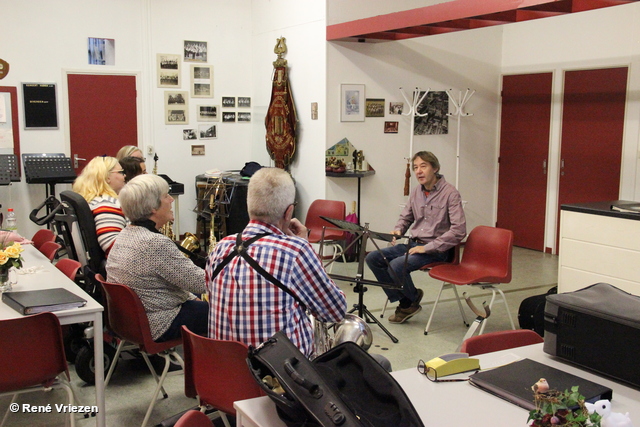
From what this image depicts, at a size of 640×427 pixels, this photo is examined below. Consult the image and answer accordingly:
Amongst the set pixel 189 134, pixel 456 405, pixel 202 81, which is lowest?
pixel 456 405

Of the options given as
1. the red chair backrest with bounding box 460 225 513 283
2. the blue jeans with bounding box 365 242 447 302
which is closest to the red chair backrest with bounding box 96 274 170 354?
the blue jeans with bounding box 365 242 447 302

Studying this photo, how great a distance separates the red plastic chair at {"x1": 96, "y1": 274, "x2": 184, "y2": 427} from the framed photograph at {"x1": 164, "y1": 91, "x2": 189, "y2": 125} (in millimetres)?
5272

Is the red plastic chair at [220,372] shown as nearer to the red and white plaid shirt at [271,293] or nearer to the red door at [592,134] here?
the red and white plaid shirt at [271,293]

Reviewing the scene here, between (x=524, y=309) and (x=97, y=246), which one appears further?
(x=524, y=309)

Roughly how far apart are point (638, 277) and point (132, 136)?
613 cm

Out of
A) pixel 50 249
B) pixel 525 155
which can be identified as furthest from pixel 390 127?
pixel 50 249

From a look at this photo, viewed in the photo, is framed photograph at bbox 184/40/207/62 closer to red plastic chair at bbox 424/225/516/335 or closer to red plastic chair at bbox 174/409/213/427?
red plastic chair at bbox 424/225/516/335

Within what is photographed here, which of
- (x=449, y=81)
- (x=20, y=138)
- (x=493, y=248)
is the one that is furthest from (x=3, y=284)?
(x=449, y=81)

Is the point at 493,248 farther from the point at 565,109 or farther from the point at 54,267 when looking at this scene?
the point at 565,109

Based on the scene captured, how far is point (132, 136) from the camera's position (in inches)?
326

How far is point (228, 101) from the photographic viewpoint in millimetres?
8773

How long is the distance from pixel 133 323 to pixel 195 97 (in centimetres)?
565

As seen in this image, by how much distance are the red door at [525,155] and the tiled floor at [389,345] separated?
27.4 inches

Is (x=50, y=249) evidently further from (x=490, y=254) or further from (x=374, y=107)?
(x=374, y=107)
